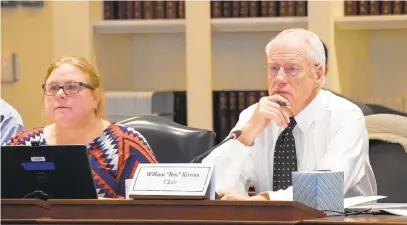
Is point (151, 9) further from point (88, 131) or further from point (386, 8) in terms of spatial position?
point (88, 131)

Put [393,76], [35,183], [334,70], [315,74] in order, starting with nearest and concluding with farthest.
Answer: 1. [35,183]
2. [315,74]
3. [334,70]
4. [393,76]

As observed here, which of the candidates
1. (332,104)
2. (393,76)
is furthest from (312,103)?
(393,76)

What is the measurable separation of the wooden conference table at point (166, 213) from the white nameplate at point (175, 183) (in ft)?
0.14

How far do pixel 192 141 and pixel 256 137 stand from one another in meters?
0.32

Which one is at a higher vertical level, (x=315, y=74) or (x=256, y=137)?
(x=315, y=74)

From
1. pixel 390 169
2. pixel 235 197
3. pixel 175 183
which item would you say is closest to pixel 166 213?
pixel 175 183

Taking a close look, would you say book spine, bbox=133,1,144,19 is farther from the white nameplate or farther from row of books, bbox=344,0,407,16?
the white nameplate

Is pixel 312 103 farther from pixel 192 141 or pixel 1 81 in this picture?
pixel 1 81

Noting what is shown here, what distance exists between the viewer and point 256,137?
3.05 metres

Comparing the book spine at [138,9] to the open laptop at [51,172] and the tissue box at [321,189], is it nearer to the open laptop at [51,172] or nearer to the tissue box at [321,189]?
the open laptop at [51,172]

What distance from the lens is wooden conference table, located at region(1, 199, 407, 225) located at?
204 centimetres

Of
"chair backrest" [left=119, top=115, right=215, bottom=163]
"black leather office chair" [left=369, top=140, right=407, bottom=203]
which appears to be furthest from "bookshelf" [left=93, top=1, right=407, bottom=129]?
"chair backrest" [left=119, top=115, right=215, bottom=163]

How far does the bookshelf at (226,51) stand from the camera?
176 inches

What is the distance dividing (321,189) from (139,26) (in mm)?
2656
